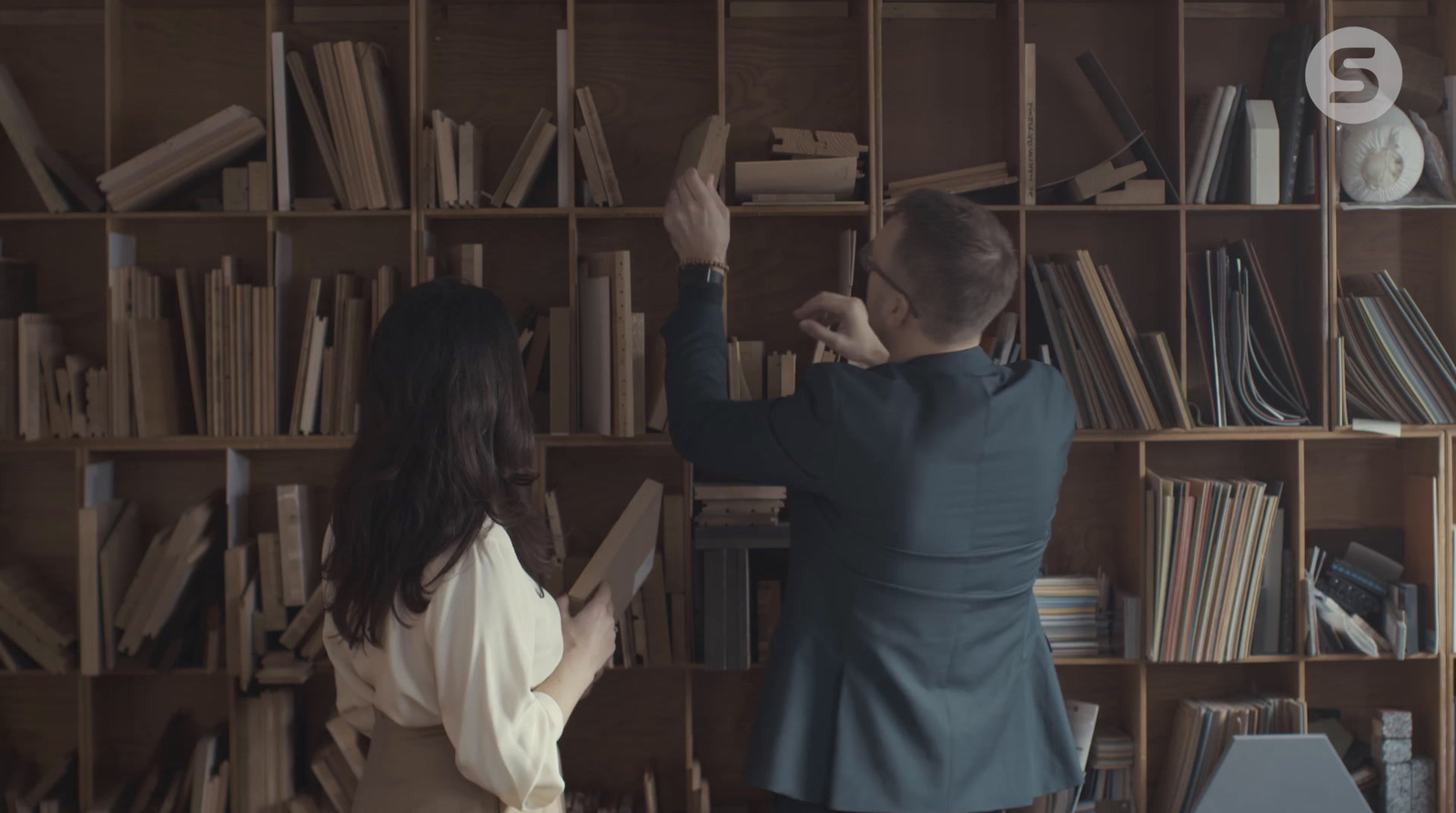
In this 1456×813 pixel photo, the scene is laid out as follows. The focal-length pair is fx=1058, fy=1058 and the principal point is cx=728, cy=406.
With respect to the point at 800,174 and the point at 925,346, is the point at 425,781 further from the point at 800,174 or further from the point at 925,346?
the point at 800,174

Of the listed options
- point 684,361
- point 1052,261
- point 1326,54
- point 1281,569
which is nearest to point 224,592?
point 684,361

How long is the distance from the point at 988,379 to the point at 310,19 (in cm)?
225

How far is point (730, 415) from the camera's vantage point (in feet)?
5.94

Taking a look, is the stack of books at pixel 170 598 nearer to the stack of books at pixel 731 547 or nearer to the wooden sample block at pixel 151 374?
the wooden sample block at pixel 151 374

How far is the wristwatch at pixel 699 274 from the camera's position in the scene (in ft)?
6.48

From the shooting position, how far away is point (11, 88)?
9.32ft

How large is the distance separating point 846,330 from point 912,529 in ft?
1.94

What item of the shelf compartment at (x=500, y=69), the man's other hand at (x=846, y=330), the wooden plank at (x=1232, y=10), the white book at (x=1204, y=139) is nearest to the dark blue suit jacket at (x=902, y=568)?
the man's other hand at (x=846, y=330)

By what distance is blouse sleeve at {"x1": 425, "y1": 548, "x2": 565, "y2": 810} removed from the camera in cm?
142

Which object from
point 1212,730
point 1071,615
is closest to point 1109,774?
point 1212,730

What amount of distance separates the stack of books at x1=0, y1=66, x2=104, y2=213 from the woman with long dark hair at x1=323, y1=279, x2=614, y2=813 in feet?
5.78

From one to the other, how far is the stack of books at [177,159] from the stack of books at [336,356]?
43 centimetres

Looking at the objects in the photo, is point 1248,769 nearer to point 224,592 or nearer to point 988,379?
point 988,379

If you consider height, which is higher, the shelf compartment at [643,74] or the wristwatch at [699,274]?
the shelf compartment at [643,74]
